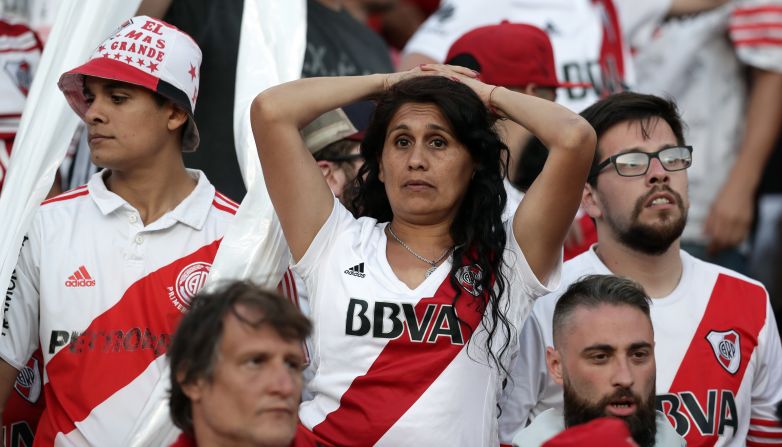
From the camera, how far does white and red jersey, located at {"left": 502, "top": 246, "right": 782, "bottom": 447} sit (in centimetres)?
464

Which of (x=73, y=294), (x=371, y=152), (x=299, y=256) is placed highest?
(x=371, y=152)

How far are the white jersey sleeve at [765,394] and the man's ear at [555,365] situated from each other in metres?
0.96

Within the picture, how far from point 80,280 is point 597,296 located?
168 cm

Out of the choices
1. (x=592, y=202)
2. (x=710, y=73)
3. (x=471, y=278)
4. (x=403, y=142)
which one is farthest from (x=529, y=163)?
(x=710, y=73)

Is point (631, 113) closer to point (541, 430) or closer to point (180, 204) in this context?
point (541, 430)

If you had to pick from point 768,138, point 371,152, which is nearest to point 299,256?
point 371,152

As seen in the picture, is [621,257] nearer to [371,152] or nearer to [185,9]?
[371,152]

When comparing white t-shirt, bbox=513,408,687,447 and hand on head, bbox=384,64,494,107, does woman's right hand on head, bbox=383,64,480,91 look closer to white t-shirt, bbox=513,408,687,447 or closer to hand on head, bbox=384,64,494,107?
hand on head, bbox=384,64,494,107

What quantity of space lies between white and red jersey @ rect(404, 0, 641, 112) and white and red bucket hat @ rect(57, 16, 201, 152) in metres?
2.28

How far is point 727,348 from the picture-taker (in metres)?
4.81

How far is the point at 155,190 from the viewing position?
4605mm

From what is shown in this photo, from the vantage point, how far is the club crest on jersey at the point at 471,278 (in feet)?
13.9

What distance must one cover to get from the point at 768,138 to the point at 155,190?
3819 mm

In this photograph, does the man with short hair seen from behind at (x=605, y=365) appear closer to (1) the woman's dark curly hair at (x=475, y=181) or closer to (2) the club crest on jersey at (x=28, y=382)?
(1) the woman's dark curly hair at (x=475, y=181)
